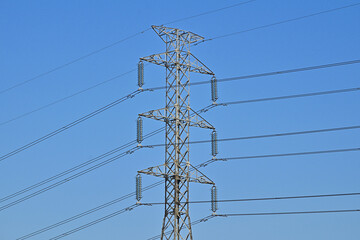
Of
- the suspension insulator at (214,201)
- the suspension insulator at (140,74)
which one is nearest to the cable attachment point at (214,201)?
the suspension insulator at (214,201)

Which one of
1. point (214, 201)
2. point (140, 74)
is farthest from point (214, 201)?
point (140, 74)

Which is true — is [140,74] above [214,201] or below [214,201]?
above

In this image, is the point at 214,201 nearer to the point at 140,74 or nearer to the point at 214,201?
the point at 214,201

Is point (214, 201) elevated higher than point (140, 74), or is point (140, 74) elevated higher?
point (140, 74)

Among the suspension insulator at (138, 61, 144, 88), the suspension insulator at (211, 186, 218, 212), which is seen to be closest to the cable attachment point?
the suspension insulator at (211, 186, 218, 212)

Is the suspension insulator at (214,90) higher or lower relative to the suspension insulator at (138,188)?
higher

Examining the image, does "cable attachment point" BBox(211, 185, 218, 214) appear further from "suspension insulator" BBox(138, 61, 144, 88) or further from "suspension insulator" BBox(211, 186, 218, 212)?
"suspension insulator" BBox(138, 61, 144, 88)

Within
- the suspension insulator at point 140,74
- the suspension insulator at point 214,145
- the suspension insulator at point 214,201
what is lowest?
the suspension insulator at point 214,201

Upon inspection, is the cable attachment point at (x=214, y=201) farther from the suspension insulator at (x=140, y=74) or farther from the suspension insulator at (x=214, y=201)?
the suspension insulator at (x=140, y=74)

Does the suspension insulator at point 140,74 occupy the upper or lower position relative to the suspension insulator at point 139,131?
upper

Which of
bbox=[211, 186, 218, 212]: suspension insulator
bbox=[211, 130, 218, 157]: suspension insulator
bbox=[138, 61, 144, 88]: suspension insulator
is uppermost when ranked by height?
bbox=[138, 61, 144, 88]: suspension insulator

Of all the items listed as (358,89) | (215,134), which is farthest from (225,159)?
(358,89)

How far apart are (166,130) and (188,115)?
2.24m

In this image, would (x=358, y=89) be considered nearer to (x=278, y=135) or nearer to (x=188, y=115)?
(x=278, y=135)
